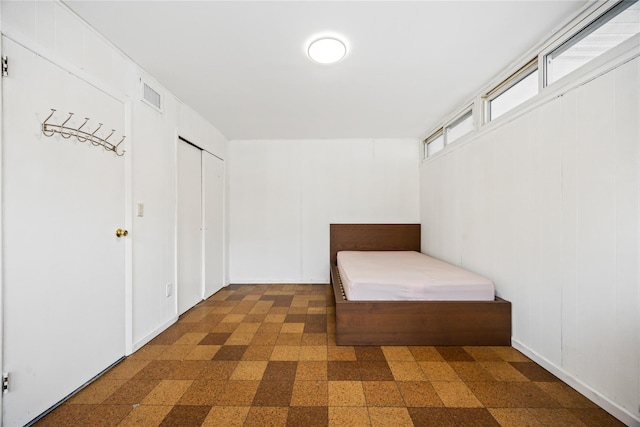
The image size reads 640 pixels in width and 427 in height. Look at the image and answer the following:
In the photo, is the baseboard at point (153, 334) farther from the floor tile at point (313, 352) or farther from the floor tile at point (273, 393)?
the floor tile at point (313, 352)

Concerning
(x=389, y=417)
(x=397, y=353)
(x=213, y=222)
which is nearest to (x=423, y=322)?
(x=397, y=353)

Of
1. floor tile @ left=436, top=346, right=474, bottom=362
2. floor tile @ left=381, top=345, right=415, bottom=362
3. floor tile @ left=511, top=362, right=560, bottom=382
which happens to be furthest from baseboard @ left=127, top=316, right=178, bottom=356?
floor tile @ left=511, top=362, right=560, bottom=382

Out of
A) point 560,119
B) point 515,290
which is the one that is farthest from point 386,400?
point 560,119

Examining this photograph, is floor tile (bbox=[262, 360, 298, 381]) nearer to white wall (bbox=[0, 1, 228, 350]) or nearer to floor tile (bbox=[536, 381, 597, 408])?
white wall (bbox=[0, 1, 228, 350])

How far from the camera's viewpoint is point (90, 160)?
5.67 ft

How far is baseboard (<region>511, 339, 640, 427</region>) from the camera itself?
1315 mm

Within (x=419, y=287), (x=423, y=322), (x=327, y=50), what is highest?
(x=327, y=50)

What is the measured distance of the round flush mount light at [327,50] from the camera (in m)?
1.86

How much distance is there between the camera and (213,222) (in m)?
3.76

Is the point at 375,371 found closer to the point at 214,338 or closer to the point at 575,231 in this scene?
the point at 214,338

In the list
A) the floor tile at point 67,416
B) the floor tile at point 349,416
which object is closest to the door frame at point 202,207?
the floor tile at point 67,416

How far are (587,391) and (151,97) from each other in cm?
395

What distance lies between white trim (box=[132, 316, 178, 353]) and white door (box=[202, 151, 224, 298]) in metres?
0.87

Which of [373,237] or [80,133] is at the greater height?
[80,133]
